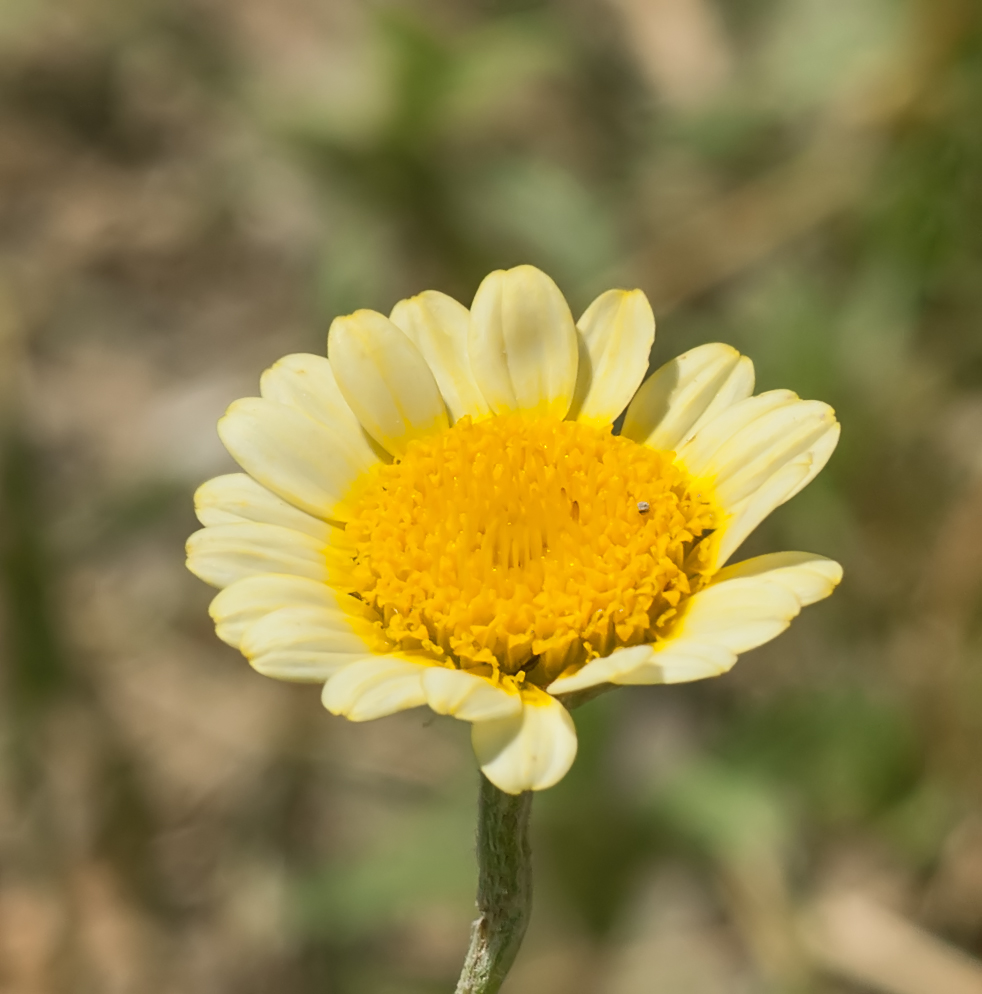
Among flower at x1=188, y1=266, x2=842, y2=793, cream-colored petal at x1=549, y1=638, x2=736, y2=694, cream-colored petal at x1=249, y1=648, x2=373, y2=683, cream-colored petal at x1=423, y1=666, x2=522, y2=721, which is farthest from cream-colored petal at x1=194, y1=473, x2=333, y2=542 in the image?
cream-colored petal at x1=549, y1=638, x2=736, y2=694

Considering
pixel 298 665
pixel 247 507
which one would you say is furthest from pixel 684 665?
pixel 247 507

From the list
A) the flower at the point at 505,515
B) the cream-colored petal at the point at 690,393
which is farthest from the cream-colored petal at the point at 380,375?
the cream-colored petal at the point at 690,393

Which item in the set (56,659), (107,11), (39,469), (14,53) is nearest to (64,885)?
(56,659)

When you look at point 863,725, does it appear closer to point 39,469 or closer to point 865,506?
point 865,506

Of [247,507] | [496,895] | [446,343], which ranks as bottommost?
[496,895]

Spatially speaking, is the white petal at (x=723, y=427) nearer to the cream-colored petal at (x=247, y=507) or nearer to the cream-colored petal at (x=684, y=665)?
the cream-colored petal at (x=684, y=665)

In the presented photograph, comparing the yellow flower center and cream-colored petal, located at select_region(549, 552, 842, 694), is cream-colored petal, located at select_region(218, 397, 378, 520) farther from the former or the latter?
cream-colored petal, located at select_region(549, 552, 842, 694)

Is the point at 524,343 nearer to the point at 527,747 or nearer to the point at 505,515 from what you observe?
the point at 505,515
